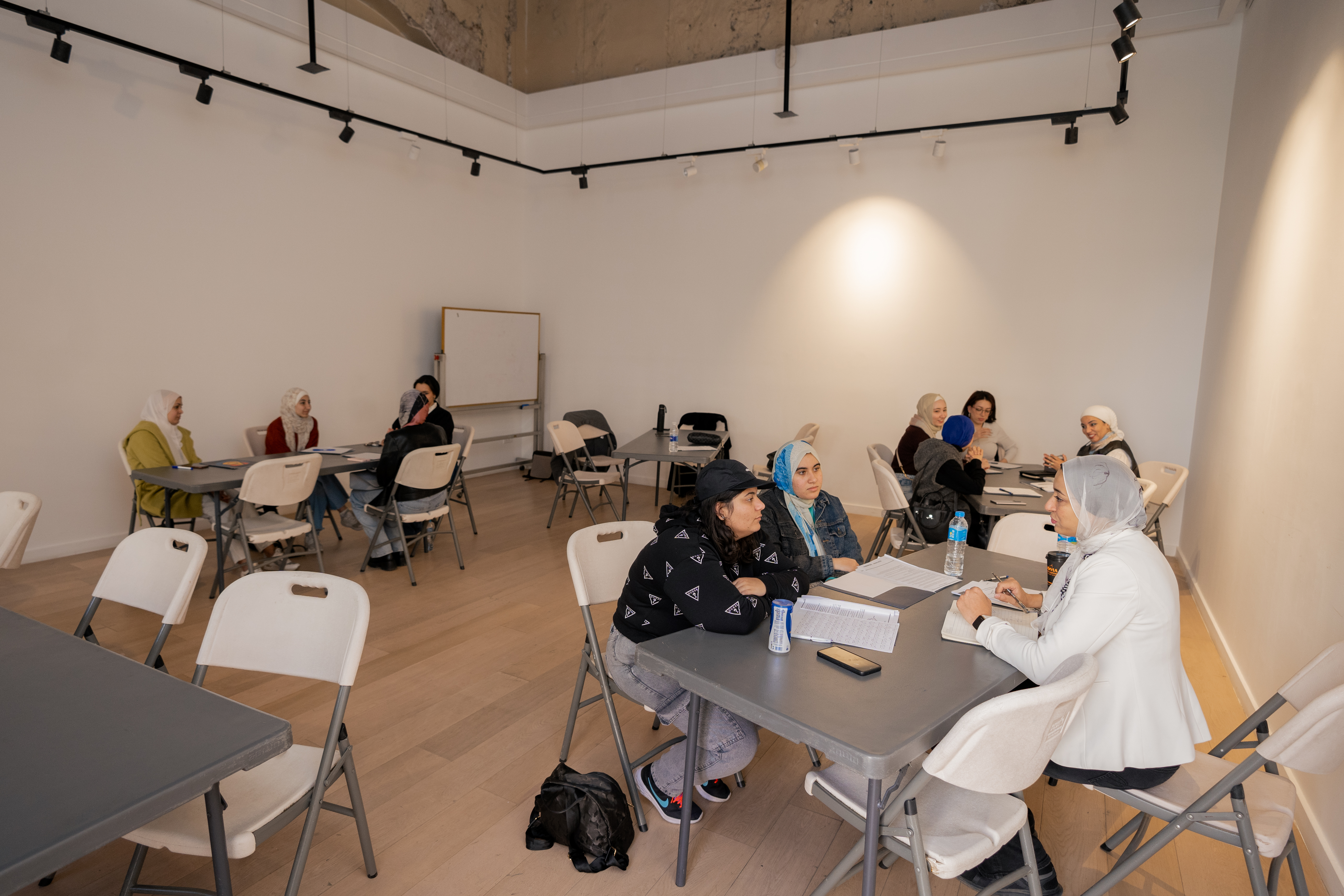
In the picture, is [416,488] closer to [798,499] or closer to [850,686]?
[798,499]

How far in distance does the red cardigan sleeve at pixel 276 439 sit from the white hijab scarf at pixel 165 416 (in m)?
0.70

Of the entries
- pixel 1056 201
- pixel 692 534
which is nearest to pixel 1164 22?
pixel 1056 201

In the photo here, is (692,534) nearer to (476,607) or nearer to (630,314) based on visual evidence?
(476,607)

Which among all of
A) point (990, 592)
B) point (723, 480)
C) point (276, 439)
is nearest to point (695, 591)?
point (723, 480)

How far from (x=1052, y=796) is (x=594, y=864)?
1691 millimetres

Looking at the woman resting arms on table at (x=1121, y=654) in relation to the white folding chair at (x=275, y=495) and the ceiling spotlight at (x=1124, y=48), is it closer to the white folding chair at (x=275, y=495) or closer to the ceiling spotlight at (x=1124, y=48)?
the ceiling spotlight at (x=1124, y=48)

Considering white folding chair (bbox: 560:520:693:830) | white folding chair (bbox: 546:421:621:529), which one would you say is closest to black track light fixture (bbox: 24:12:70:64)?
white folding chair (bbox: 546:421:621:529)

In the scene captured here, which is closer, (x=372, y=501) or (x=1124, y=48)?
(x=1124, y=48)

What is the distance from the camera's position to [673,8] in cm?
758

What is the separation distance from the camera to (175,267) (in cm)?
561

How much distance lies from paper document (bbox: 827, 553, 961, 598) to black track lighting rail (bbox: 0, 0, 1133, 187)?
406cm

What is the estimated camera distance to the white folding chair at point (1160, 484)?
15.7 feet

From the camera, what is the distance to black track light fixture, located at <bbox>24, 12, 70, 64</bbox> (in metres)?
4.33

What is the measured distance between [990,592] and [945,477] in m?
2.01
